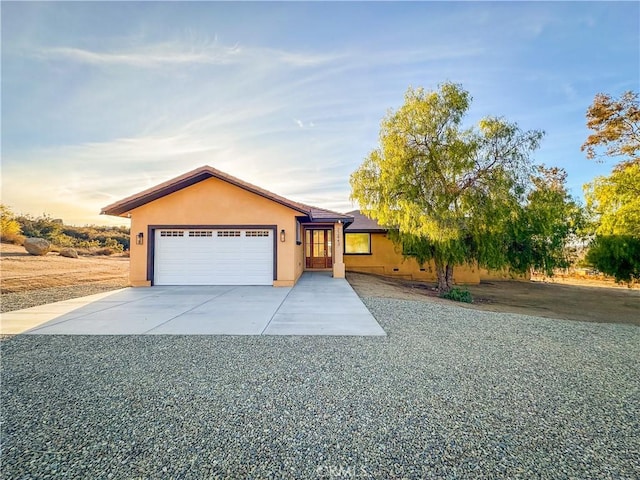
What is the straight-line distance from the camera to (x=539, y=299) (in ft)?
45.1

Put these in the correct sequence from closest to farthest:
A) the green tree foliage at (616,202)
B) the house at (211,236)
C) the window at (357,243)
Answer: the green tree foliage at (616,202) → the house at (211,236) → the window at (357,243)

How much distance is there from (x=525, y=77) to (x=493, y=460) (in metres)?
14.4

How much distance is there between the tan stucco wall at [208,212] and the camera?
11.8 meters

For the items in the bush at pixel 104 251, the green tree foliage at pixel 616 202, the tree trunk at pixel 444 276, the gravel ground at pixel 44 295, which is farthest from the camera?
the bush at pixel 104 251

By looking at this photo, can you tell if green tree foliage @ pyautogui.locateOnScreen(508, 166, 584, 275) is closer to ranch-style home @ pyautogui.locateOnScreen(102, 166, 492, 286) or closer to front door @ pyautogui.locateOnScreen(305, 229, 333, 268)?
ranch-style home @ pyautogui.locateOnScreen(102, 166, 492, 286)

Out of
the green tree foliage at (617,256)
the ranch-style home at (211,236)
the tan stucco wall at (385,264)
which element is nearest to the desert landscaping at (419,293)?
the green tree foliage at (617,256)

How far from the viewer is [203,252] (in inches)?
470

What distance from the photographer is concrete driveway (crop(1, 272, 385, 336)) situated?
5805 mm

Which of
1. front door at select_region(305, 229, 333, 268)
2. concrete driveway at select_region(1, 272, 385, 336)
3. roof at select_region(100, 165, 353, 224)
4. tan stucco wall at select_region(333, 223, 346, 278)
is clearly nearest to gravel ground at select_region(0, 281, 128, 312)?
concrete driveway at select_region(1, 272, 385, 336)

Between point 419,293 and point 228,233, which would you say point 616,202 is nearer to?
point 419,293

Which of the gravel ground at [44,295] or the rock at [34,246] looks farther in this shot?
the rock at [34,246]

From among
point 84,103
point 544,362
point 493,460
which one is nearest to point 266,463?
point 493,460

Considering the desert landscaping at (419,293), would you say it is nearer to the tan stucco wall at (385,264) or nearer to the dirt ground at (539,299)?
the dirt ground at (539,299)

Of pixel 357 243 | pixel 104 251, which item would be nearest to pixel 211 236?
pixel 357 243
